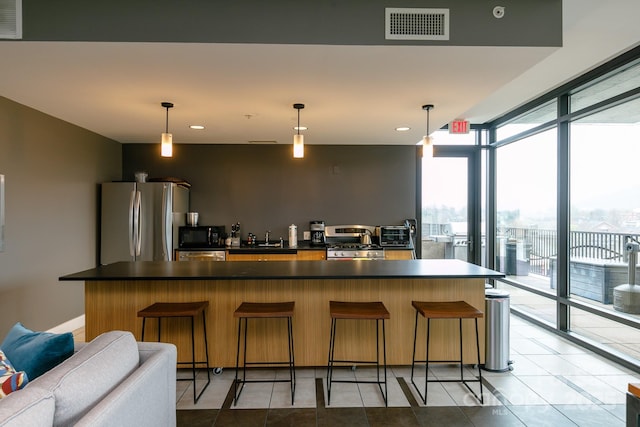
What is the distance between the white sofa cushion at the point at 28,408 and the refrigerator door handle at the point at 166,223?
3942mm

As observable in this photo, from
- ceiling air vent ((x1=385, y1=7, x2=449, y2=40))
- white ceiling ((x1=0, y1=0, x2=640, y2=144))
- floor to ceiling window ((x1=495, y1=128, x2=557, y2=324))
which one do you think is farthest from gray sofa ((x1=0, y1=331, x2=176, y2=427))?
floor to ceiling window ((x1=495, y1=128, x2=557, y2=324))

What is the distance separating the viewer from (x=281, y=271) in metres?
2.97

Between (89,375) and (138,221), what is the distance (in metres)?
3.91

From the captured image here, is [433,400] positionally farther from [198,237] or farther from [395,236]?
[198,237]

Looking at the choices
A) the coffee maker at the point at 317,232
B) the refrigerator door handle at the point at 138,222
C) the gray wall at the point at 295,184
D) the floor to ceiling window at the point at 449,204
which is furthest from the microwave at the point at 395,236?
the refrigerator door handle at the point at 138,222

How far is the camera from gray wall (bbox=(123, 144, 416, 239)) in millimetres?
5793

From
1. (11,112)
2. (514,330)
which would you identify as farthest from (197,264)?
(514,330)

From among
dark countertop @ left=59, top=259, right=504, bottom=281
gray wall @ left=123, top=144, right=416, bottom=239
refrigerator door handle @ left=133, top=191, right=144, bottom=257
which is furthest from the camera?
gray wall @ left=123, top=144, right=416, bottom=239

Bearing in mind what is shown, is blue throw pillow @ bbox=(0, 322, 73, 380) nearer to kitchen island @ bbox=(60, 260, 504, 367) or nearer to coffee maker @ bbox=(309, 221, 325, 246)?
kitchen island @ bbox=(60, 260, 504, 367)

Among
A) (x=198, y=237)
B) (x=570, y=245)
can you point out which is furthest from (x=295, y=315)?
(x=570, y=245)

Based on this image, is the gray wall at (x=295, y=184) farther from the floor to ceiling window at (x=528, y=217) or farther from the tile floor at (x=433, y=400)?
the tile floor at (x=433, y=400)

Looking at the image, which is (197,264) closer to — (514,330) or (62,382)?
(62,382)

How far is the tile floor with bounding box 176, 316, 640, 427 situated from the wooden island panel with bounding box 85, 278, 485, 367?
188 millimetres

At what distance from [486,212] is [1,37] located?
5.97m
